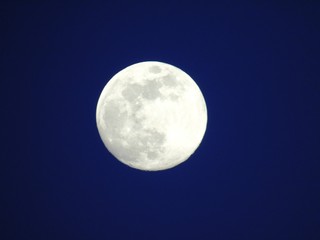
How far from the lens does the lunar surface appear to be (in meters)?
3.85

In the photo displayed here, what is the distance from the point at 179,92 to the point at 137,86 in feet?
1.99

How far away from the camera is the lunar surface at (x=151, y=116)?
385 cm

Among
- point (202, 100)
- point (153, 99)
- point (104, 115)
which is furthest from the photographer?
point (202, 100)

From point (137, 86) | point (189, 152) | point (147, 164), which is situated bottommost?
point (147, 164)

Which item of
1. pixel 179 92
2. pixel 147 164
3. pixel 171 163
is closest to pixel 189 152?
pixel 171 163

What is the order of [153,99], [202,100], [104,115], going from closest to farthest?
[153,99] < [104,115] < [202,100]

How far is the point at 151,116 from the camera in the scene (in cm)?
381

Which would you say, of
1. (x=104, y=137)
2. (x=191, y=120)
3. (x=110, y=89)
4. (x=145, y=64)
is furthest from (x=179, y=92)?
Answer: (x=104, y=137)

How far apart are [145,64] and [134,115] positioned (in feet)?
3.06

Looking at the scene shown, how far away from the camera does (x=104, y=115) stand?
13.6ft

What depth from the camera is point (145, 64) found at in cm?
432

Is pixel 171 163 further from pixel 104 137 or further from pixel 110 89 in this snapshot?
pixel 110 89

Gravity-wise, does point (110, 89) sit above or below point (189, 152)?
above

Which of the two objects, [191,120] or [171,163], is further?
[171,163]
